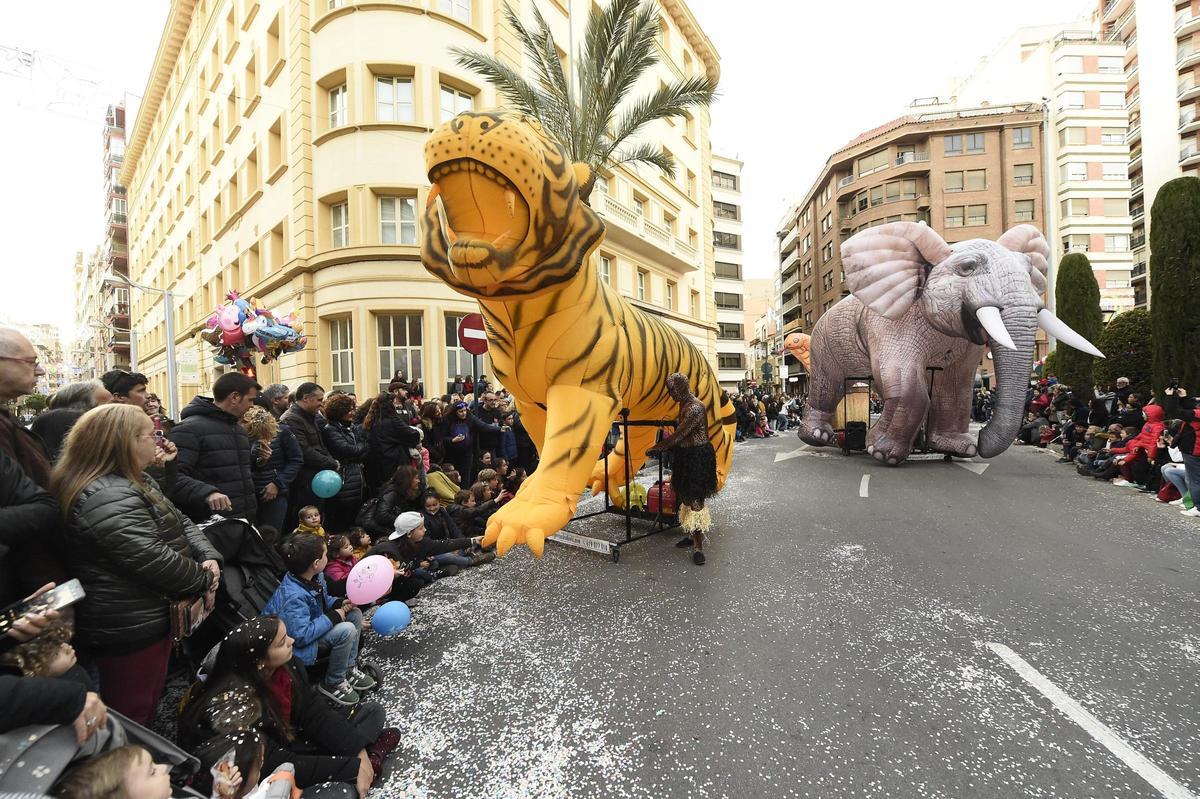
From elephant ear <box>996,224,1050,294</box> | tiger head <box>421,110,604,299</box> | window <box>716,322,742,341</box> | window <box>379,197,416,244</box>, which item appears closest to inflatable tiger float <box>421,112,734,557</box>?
tiger head <box>421,110,604,299</box>

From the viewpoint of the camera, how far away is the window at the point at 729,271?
1419 inches

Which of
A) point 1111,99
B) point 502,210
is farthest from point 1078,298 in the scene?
point 1111,99

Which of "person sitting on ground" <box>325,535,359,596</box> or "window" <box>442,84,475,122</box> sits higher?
"window" <box>442,84,475,122</box>

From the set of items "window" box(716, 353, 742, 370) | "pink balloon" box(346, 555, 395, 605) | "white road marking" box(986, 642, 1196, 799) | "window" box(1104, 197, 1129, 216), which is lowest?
"white road marking" box(986, 642, 1196, 799)

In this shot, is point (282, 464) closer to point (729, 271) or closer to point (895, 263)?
point (895, 263)

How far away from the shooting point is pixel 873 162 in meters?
33.7

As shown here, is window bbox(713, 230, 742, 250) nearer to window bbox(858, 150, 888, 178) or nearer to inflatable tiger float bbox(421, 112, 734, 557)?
window bbox(858, 150, 888, 178)

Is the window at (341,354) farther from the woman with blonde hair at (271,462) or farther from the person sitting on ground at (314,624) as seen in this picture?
the person sitting on ground at (314,624)

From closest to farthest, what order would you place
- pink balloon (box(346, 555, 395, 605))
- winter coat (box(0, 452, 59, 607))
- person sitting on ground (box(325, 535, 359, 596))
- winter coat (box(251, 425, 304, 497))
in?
winter coat (box(0, 452, 59, 607)) → pink balloon (box(346, 555, 395, 605)) → person sitting on ground (box(325, 535, 359, 596)) → winter coat (box(251, 425, 304, 497))

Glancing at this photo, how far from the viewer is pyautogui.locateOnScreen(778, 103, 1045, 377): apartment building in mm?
29812

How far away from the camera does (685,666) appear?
244 centimetres

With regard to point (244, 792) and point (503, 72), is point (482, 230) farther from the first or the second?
point (503, 72)

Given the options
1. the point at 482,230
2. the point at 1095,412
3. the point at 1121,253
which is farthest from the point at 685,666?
the point at 1121,253

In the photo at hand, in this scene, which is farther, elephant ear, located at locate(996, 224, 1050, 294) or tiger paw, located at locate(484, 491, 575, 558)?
elephant ear, located at locate(996, 224, 1050, 294)
